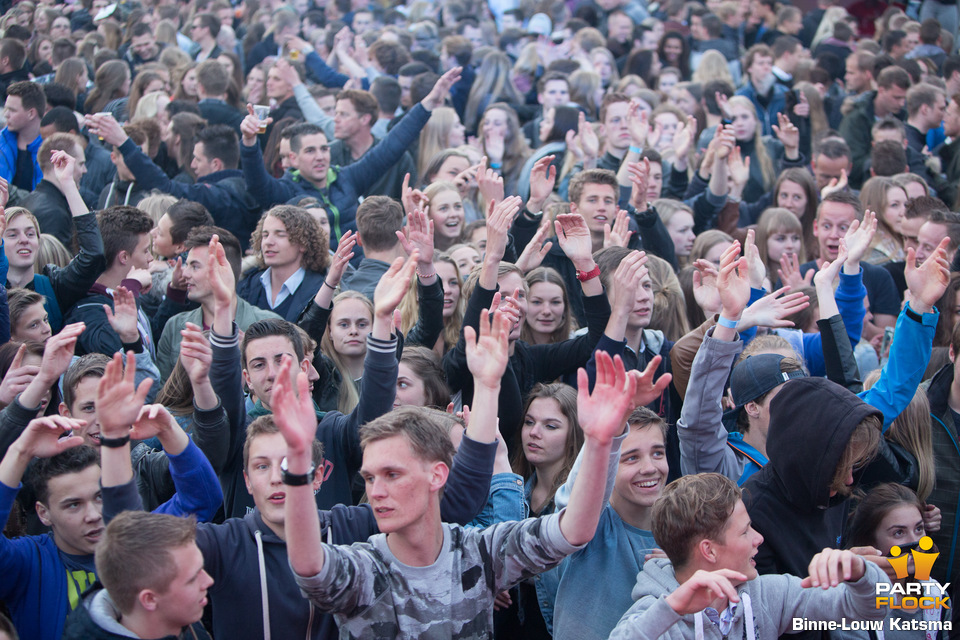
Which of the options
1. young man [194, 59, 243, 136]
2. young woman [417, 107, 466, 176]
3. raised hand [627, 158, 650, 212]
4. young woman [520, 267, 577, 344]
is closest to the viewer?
young woman [520, 267, 577, 344]

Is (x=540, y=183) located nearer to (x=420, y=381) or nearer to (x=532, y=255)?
(x=532, y=255)

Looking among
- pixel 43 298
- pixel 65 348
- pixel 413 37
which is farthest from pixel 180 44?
pixel 65 348

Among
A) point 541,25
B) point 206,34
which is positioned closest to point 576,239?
point 206,34

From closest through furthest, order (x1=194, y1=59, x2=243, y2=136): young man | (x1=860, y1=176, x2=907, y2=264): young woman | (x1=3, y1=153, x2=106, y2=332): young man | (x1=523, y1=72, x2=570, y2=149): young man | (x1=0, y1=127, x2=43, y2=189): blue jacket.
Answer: (x1=3, y1=153, x2=106, y2=332): young man, (x1=860, y1=176, x2=907, y2=264): young woman, (x1=0, y1=127, x2=43, y2=189): blue jacket, (x1=194, y1=59, x2=243, y2=136): young man, (x1=523, y1=72, x2=570, y2=149): young man

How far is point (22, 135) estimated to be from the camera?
7320 mm

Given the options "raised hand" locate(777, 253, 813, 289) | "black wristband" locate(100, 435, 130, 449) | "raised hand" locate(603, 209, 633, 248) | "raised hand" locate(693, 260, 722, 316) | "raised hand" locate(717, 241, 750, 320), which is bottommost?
"raised hand" locate(777, 253, 813, 289)

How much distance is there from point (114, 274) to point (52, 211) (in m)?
1.14

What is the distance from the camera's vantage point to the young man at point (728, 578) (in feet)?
9.46

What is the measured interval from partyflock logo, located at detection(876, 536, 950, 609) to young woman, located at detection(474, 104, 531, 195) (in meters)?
5.52

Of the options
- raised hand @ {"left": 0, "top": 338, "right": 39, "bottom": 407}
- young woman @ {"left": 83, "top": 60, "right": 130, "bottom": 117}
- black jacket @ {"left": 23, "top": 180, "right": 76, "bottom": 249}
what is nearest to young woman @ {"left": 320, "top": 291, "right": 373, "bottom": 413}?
raised hand @ {"left": 0, "top": 338, "right": 39, "bottom": 407}

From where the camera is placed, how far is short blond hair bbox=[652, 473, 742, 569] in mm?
2998

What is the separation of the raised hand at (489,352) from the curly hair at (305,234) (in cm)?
288

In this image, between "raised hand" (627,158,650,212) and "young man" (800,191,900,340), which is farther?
"raised hand" (627,158,650,212)

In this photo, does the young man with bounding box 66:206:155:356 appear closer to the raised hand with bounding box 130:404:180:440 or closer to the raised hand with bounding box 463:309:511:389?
the raised hand with bounding box 130:404:180:440
